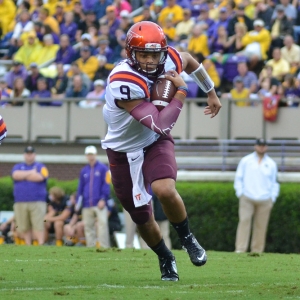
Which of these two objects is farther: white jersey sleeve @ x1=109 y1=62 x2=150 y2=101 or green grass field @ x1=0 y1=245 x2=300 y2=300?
white jersey sleeve @ x1=109 y1=62 x2=150 y2=101

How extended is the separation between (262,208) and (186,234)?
6.95 metres

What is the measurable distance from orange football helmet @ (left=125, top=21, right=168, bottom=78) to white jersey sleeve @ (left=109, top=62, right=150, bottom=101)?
5.2 inches

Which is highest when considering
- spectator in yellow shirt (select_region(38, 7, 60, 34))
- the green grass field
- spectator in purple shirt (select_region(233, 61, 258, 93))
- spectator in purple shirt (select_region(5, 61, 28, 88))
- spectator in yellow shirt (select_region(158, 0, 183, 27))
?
spectator in yellow shirt (select_region(158, 0, 183, 27))

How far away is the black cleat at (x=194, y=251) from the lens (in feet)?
23.4

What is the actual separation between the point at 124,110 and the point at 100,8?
14.0 meters

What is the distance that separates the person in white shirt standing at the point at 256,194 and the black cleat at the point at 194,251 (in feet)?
22.3

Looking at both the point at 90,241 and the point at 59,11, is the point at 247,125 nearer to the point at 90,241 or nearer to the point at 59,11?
the point at 90,241

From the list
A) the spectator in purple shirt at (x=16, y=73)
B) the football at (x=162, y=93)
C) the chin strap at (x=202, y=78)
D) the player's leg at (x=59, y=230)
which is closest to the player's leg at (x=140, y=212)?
the football at (x=162, y=93)

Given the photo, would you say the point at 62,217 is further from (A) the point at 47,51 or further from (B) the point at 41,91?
(A) the point at 47,51

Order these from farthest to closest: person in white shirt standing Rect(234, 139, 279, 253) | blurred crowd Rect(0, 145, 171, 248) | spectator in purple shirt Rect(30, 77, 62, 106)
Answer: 1. spectator in purple shirt Rect(30, 77, 62, 106)
2. blurred crowd Rect(0, 145, 171, 248)
3. person in white shirt standing Rect(234, 139, 279, 253)

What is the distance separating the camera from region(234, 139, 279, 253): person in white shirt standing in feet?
45.5

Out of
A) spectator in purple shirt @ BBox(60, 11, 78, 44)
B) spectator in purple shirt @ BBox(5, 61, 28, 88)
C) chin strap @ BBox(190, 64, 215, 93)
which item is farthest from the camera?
spectator in purple shirt @ BBox(60, 11, 78, 44)

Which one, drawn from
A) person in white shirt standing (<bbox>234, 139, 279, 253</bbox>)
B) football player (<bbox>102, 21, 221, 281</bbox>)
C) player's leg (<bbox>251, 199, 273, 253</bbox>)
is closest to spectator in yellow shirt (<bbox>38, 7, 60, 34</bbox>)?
person in white shirt standing (<bbox>234, 139, 279, 253</bbox>)

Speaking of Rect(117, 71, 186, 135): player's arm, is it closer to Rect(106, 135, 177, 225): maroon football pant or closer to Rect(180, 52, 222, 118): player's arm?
Rect(106, 135, 177, 225): maroon football pant
